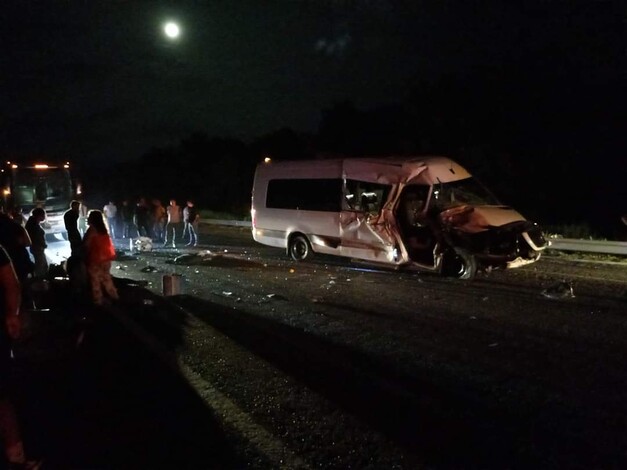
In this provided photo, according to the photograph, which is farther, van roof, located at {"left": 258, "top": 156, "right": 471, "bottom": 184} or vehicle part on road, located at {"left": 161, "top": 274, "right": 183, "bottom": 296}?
van roof, located at {"left": 258, "top": 156, "right": 471, "bottom": 184}

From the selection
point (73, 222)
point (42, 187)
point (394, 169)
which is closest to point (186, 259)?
point (73, 222)

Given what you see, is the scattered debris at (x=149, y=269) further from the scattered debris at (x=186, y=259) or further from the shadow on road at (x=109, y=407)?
the shadow on road at (x=109, y=407)

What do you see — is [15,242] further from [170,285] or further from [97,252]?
[170,285]

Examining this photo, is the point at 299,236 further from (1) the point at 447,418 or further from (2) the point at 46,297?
(1) the point at 447,418

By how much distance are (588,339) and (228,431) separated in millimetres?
4677

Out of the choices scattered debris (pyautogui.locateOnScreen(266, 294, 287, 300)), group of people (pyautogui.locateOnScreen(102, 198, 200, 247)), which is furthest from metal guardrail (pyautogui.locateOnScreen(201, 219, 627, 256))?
group of people (pyautogui.locateOnScreen(102, 198, 200, 247))

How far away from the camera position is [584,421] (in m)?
5.17

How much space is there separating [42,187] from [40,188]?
0.08 m

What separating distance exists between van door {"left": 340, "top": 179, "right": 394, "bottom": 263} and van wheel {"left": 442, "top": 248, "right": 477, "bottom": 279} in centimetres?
129

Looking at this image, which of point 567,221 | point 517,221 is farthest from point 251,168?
point 517,221

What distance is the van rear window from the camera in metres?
14.7

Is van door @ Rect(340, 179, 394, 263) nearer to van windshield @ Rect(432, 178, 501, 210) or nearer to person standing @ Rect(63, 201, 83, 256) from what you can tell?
van windshield @ Rect(432, 178, 501, 210)

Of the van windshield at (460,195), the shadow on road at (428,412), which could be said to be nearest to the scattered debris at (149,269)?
the van windshield at (460,195)

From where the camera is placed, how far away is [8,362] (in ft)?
14.6
